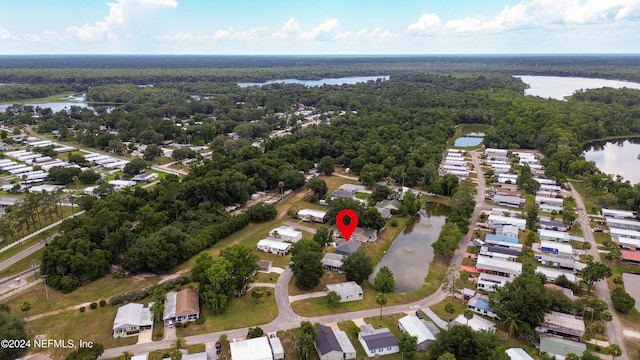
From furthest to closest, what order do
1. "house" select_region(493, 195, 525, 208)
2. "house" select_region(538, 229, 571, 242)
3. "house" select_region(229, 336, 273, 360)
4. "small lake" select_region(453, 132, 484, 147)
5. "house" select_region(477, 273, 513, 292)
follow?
1. "small lake" select_region(453, 132, 484, 147)
2. "house" select_region(493, 195, 525, 208)
3. "house" select_region(538, 229, 571, 242)
4. "house" select_region(477, 273, 513, 292)
5. "house" select_region(229, 336, 273, 360)

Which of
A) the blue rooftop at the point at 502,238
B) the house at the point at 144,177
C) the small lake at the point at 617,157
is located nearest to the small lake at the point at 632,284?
the blue rooftop at the point at 502,238

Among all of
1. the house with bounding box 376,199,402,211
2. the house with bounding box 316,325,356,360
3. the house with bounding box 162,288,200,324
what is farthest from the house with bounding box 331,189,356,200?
the house with bounding box 316,325,356,360

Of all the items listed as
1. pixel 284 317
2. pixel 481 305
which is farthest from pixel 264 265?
pixel 481 305

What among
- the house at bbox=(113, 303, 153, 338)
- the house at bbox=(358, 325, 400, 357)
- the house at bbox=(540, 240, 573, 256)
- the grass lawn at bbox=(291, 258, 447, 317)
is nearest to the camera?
the house at bbox=(358, 325, 400, 357)

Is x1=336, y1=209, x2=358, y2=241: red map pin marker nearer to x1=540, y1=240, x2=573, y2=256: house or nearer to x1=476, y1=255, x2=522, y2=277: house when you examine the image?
x1=476, y1=255, x2=522, y2=277: house

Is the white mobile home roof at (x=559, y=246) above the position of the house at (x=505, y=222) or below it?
below

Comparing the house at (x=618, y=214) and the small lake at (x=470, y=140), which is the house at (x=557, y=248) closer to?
the house at (x=618, y=214)
